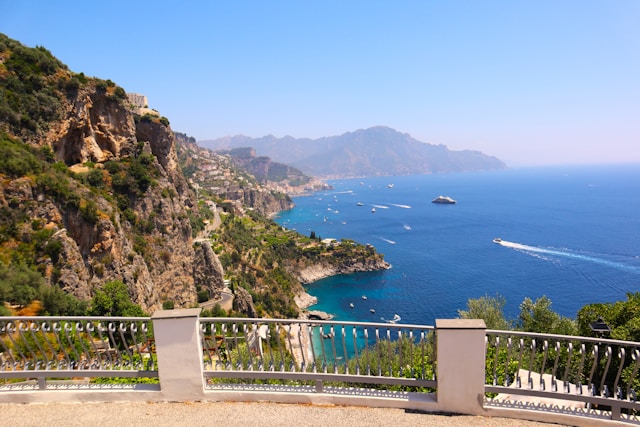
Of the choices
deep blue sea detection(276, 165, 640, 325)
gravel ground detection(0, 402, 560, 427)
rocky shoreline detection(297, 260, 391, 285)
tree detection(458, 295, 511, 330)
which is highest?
gravel ground detection(0, 402, 560, 427)

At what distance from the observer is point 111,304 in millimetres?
22266

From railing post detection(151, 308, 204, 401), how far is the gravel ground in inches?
7.4

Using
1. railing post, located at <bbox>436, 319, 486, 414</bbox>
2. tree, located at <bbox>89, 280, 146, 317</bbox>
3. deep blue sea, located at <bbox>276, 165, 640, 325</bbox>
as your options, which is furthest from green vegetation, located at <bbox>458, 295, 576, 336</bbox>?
deep blue sea, located at <bbox>276, 165, 640, 325</bbox>

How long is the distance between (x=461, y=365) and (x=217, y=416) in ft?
10.4

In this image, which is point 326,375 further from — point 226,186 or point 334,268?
point 226,186

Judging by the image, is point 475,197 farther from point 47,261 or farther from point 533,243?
point 47,261

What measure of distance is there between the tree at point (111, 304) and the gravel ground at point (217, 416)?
18173 millimetres

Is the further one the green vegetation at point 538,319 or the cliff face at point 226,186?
the cliff face at point 226,186

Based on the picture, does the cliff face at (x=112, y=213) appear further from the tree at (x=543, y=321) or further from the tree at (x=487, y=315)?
the tree at (x=543, y=321)

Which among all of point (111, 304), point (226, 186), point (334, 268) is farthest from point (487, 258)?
point (226, 186)

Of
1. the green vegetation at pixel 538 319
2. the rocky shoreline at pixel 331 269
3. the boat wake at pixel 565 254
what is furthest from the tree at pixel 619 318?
the rocky shoreline at pixel 331 269

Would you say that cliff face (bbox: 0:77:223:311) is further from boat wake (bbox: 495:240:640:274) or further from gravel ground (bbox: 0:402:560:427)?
boat wake (bbox: 495:240:640:274)

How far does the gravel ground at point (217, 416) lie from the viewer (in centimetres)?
470

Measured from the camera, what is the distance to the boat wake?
69375 mm
